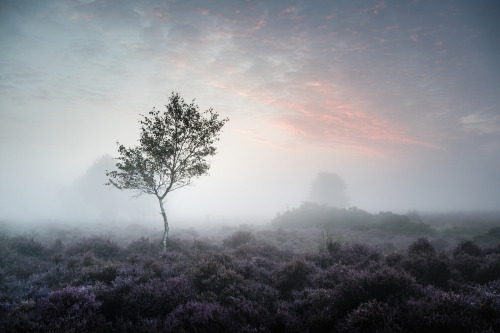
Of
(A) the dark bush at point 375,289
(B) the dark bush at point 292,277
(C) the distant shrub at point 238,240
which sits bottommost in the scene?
(C) the distant shrub at point 238,240

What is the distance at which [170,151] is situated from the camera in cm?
1442

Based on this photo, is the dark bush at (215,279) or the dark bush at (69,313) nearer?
the dark bush at (69,313)

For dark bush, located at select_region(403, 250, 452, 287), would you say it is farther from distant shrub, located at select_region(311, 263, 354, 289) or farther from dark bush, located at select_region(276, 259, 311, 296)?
dark bush, located at select_region(276, 259, 311, 296)

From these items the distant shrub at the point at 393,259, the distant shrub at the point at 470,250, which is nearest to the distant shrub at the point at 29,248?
the distant shrub at the point at 393,259

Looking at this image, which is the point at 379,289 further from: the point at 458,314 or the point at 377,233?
the point at 377,233

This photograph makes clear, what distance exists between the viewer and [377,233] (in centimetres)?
2372

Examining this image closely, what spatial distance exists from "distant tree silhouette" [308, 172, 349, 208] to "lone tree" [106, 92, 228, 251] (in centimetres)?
5686

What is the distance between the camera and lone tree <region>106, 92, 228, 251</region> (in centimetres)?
1417

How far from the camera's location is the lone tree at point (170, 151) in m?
14.2

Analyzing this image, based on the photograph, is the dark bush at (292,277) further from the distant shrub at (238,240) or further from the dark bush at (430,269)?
the distant shrub at (238,240)

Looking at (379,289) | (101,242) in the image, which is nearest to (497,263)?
(379,289)

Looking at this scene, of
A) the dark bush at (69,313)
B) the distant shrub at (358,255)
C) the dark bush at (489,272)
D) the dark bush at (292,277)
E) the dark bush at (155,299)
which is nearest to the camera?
the dark bush at (69,313)

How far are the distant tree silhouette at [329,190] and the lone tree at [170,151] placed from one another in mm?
56862

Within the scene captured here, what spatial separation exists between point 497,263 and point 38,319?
13.8 m
